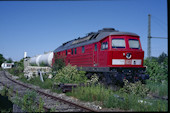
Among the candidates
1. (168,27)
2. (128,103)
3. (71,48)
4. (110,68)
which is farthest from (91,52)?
(168,27)

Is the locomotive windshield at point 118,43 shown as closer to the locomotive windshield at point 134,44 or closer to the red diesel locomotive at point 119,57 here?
the red diesel locomotive at point 119,57

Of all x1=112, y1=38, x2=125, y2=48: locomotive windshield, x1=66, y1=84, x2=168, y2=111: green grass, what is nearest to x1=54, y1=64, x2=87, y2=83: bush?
x1=66, y1=84, x2=168, y2=111: green grass

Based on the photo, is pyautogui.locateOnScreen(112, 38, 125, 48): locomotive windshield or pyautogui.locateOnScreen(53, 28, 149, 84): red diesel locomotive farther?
pyautogui.locateOnScreen(112, 38, 125, 48): locomotive windshield

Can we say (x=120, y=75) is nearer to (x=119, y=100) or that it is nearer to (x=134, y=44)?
(x=134, y=44)

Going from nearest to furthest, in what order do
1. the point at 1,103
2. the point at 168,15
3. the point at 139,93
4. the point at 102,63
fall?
the point at 168,15 < the point at 1,103 < the point at 139,93 < the point at 102,63

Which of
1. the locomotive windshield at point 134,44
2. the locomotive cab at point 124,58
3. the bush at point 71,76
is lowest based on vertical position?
the bush at point 71,76

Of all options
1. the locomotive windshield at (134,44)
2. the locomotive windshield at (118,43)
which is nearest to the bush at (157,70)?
the locomotive windshield at (134,44)

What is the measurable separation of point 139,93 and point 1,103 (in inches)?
242

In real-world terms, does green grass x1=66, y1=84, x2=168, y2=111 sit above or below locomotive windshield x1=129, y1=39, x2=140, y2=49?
below

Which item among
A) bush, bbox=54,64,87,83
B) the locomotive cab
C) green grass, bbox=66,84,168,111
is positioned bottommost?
green grass, bbox=66,84,168,111

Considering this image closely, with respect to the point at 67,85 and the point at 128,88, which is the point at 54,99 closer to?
the point at 67,85

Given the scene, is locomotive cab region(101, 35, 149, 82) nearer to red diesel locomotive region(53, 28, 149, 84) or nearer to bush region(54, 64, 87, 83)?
red diesel locomotive region(53, 28, 149, 84)

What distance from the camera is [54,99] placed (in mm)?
9461

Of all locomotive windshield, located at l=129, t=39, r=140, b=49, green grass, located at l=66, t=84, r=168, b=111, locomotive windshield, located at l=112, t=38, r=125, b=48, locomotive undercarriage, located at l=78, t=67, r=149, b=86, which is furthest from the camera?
locomotive windshield, located at l=129, t=39, r=140, b=49
